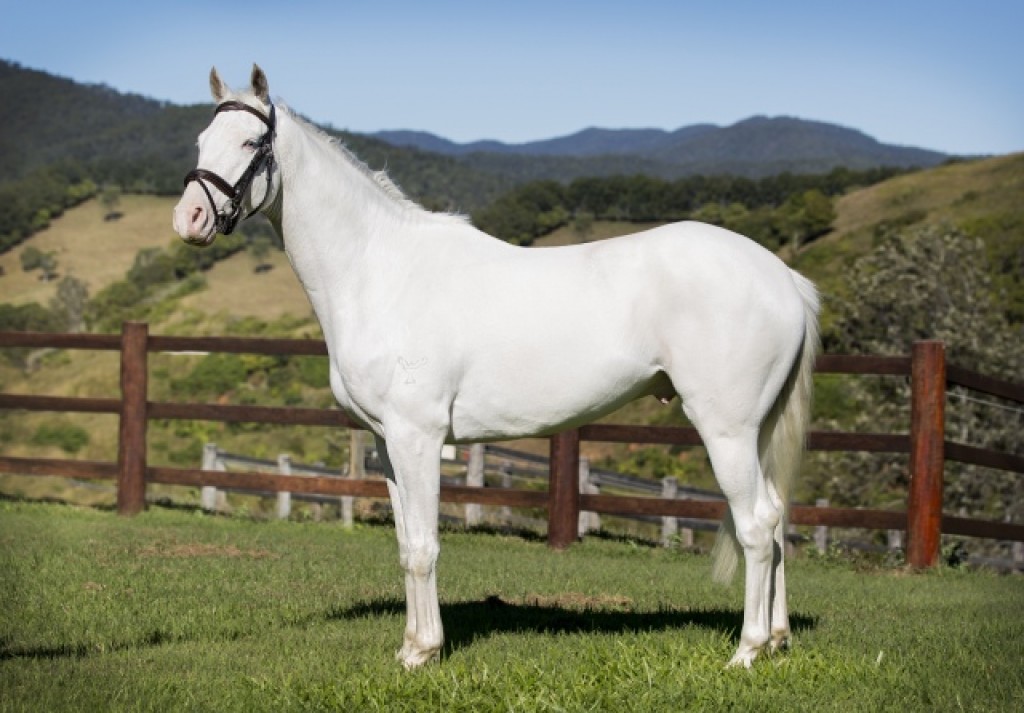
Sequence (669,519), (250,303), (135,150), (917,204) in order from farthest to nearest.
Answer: (135,150) < (250,303) < (917,204) < (669,519)

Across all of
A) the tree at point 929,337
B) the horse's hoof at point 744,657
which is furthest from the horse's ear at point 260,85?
the tree at point 929,337

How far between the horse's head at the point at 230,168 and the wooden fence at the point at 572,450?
3.78m

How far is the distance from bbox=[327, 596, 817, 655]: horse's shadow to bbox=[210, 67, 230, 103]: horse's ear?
255 centimetres

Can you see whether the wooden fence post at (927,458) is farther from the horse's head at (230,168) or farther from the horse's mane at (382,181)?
the horse's head at (230,168)

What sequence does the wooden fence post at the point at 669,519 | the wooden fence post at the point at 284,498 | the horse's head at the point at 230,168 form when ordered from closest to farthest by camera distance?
the horse's head at the point at 230,168 < the wooden fence post at the point at 669,519 < the wooden fence post at the point at 284,498

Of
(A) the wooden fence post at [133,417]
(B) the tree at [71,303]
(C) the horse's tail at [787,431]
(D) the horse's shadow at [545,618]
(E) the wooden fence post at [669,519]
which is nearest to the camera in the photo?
(C) the horse's tail at [787,431]

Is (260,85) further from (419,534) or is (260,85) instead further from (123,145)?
(123,145)

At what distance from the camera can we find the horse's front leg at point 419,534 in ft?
15.1

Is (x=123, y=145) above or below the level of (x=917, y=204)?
above

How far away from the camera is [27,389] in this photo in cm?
5297

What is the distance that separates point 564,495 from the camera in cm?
948

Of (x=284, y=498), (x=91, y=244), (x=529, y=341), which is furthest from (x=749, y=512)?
(x=91, y=244)

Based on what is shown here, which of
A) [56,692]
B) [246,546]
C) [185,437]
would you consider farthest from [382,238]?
[185,437]

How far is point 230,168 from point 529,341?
141 cm
